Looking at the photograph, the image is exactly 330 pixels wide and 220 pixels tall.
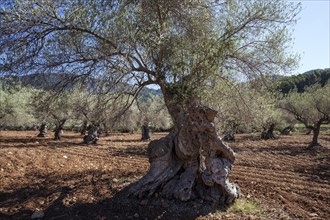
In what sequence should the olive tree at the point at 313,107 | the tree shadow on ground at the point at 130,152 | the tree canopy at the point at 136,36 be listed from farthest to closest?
1. the olive tree at the point at 313,107
2. the tree shadow on ground at the point at 130,152
3. the tree canopy at the point at 136,36

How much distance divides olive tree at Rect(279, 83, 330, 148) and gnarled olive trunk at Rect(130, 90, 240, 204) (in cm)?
1800

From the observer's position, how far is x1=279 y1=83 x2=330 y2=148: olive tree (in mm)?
22891

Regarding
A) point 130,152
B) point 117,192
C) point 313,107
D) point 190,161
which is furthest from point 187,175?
point 313,107

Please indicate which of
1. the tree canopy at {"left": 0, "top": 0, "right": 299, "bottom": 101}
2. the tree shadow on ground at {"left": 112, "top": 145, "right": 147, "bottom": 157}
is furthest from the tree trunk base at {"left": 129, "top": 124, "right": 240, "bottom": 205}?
the tree shadow on ground at {"left": 112, "top": 145, "right": 147, "bottom": 157}

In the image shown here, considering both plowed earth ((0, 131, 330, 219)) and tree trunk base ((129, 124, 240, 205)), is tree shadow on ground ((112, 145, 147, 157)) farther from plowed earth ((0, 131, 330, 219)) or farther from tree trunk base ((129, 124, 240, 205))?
tree trunk base ((129, 124, 240, 205))

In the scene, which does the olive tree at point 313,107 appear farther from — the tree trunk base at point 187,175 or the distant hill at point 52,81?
the distant hill at point 52,81

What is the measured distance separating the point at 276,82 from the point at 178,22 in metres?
3.36

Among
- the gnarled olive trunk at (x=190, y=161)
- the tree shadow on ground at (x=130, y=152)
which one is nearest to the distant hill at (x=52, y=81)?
the gnarled olive trunk at (x=190, y=161)

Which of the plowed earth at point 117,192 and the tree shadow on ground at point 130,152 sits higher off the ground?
the tree shadow on ground at point 130,152

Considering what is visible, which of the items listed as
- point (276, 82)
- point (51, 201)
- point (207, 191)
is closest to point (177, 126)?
point (207, 191)

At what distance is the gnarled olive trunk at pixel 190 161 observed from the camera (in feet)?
22.6

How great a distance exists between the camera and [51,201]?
7188 millimetres

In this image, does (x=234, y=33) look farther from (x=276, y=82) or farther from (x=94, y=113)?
(x=94, y=113)

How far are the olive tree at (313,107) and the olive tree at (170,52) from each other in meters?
18.0
